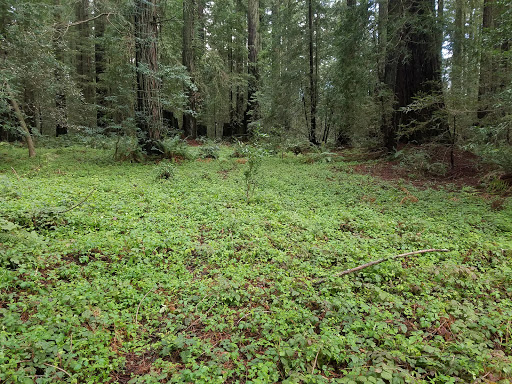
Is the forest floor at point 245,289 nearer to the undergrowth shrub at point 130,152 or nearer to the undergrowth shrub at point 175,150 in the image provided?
the undergrowth shrub at point 130,152

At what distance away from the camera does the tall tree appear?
355 inches

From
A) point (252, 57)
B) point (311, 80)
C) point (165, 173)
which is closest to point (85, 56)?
point (252, 57)

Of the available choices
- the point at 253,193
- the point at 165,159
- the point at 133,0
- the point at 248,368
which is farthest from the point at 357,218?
the point at 133,0

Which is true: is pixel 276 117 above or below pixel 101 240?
above

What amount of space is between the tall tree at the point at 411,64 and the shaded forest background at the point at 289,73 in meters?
0.04

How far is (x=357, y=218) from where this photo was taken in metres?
5.10

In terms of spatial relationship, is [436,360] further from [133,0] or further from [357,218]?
[133,0]

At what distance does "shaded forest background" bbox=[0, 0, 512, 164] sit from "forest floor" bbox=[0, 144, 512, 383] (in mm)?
3349

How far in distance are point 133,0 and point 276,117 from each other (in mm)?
6904

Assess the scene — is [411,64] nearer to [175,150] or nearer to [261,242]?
[175,150]

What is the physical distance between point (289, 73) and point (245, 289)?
12438 millimetres

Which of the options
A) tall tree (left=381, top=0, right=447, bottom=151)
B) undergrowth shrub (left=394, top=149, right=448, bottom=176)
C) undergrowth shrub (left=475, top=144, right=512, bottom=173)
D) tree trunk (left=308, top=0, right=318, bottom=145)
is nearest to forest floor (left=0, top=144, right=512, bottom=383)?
undergrowth shrub (left=475, top=144, right=512, bottom=173)

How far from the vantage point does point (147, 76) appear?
9.05 metres

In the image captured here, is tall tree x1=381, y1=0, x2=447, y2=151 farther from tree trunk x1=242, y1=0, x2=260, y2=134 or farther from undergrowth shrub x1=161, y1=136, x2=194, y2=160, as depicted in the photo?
tree trunk x1=242, y1=0, x2=260, y2=134
